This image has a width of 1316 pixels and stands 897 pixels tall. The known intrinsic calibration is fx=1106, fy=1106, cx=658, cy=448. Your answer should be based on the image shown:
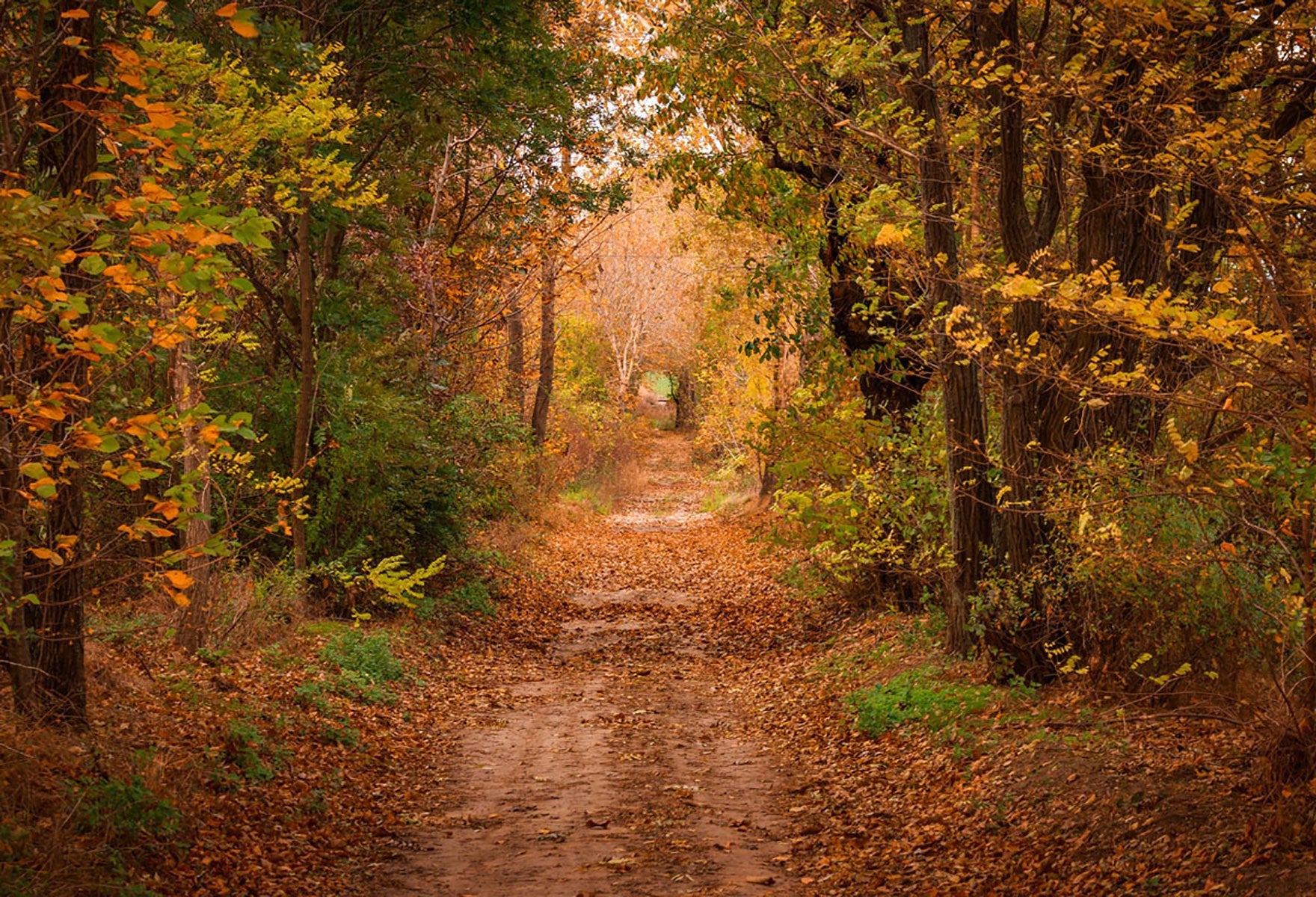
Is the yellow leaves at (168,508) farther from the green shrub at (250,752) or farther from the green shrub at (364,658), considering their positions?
the green shrub at (364,658)

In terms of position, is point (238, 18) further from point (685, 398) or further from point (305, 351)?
point (685, 398)

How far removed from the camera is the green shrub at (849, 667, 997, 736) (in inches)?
360

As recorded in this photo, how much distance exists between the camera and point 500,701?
11922 mm

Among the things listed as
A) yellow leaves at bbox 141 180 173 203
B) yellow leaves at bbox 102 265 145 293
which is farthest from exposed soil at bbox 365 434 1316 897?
yellow leaves at bbox 141 180 173 203

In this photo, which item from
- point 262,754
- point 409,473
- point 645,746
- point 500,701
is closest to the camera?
point 262,754

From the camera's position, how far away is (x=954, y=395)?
1004 centimetres

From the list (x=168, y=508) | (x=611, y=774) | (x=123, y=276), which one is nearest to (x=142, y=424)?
(x=168, y=508)

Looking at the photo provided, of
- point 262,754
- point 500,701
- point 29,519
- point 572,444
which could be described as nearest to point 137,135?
point 29,519

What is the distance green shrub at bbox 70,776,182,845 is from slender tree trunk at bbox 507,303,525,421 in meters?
15.9

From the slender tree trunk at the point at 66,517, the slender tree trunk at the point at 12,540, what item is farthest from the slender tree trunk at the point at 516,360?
the slender tree trunk at the point at 12,540

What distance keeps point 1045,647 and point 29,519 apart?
7.18 m

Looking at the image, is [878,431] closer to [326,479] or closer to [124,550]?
[326,479]

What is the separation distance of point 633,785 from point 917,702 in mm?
2652

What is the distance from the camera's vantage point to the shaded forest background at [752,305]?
5234 mm
